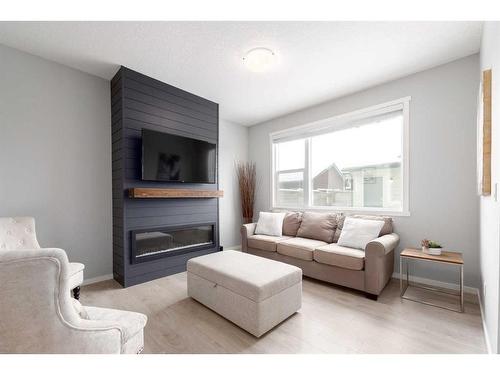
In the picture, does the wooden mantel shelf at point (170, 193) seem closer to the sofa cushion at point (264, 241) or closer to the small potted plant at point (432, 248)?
the sofa cushion at point (264, 241)

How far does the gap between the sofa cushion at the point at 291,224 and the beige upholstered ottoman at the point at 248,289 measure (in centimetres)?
139

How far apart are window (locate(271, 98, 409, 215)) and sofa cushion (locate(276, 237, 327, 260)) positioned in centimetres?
85

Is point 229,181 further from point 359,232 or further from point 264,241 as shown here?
point 359,232

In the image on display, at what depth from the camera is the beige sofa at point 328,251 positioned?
2.32 meters

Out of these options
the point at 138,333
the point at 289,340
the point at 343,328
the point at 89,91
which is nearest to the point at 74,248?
the point at 89,91

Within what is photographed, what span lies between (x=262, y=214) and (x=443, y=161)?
8.09 ft

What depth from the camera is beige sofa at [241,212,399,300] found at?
91.5 inches

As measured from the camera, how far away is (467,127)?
2.44m

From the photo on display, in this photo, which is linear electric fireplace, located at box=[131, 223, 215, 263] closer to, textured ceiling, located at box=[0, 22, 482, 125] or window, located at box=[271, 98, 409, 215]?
window, located at box=[271, 98, 409, 215]

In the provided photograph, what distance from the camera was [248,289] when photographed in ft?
5.76

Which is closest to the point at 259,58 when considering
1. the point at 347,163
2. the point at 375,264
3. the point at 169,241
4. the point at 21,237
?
the point at 347,163

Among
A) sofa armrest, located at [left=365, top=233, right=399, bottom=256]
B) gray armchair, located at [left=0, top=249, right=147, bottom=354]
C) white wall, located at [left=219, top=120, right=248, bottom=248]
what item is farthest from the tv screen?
sofa armrest, located at [left=365, top=233, right=399, bottom=256]
